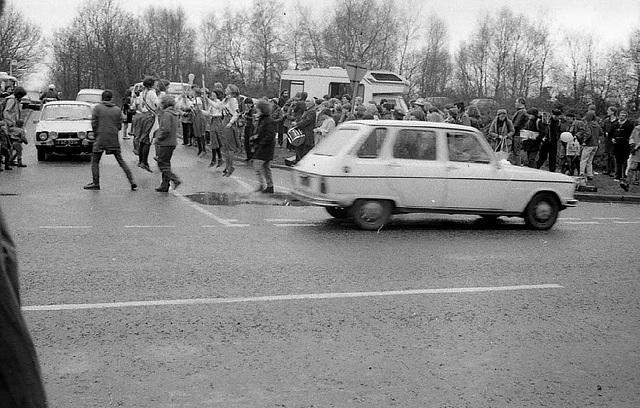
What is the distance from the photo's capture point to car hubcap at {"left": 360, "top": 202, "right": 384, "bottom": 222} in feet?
37.2

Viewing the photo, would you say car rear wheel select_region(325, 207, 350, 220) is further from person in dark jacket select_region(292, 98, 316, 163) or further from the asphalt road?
person in dark jacket select_region(292, 98, 316, 163)

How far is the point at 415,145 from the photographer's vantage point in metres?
11.7

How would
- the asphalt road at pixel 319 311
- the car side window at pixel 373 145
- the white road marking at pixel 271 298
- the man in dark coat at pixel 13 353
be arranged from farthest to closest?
the car side window at pixel 373 145, the white road marking at pixel 271 298, the asphalt road at pixel 319 311, the man in dark coat at pixel 13 353

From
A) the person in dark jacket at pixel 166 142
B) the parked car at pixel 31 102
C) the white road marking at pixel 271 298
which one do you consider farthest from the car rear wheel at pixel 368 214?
the parked car at pixel 31 102

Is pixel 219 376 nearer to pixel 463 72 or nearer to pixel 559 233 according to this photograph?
pixel 559 233

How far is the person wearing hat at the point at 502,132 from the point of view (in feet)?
60.1

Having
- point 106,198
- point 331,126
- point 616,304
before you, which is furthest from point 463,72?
point 616,304

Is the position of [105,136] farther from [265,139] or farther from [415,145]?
[415,145]

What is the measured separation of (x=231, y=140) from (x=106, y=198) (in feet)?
16.1

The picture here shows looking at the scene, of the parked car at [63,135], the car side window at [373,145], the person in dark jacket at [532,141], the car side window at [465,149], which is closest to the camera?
the car side window at [373,145]

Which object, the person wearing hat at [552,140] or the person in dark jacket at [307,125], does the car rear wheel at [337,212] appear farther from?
the person wearing hat at [552,140]

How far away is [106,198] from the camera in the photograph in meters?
13.6

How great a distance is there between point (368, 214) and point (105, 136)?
590cm

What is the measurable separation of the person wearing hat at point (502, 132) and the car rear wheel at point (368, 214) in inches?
302
